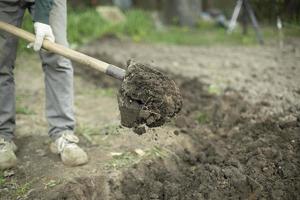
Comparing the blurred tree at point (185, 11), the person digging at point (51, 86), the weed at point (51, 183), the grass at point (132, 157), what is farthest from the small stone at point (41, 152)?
the blurred tree at point (185, 11)

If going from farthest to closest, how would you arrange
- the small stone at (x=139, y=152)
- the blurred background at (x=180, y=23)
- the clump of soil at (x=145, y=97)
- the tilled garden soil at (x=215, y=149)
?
the blurred background at (x=180, y=23) → the small stone at (x=139, y=152) → the tilled garden soil at (x=215, y=149) → the clump of soil at (x=145, y=97)

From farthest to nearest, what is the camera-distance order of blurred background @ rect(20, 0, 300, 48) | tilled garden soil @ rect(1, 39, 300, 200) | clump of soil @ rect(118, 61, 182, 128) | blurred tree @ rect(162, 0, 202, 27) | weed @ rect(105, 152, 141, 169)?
blurred tree @ rect(162, 0, 202, 27), blurred background @ rect(20, 0, 300, 48), weed @ rect(105, 152, 141, 169), tilled garden soil @ rect(1, 39, 300, 200), clump of soil @ rect(118, 61, 182, 128)

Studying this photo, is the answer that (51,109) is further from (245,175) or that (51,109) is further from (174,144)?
(245,175)

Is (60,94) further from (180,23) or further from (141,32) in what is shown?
(180,23)

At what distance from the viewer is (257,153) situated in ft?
10.4

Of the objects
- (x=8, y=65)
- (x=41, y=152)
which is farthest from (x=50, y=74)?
(x=41, y=152)

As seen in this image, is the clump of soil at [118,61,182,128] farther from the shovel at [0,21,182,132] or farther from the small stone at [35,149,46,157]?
the small stone at [35,149,46,157]

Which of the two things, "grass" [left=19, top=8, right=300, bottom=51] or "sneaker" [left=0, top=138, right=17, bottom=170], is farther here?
"grass" [left=19, top=8, right=300, bottom=51]

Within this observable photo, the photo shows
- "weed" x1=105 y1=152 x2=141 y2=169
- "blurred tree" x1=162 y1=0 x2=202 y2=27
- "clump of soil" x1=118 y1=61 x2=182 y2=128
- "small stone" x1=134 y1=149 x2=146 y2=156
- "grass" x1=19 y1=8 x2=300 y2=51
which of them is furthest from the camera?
"blurred tree" x1=162 y1=0 x2=202 y2=27

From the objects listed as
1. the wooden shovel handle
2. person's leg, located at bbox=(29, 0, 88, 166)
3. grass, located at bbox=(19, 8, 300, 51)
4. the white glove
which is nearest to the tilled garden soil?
person's leg, located at bbox=(29, 0, 88, 166)

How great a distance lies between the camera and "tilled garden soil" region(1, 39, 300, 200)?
9.36 ft

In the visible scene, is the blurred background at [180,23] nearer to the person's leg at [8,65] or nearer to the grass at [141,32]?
the grass at [141,32]

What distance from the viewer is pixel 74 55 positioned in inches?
111

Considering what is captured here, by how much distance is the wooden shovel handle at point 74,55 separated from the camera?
109 inches
